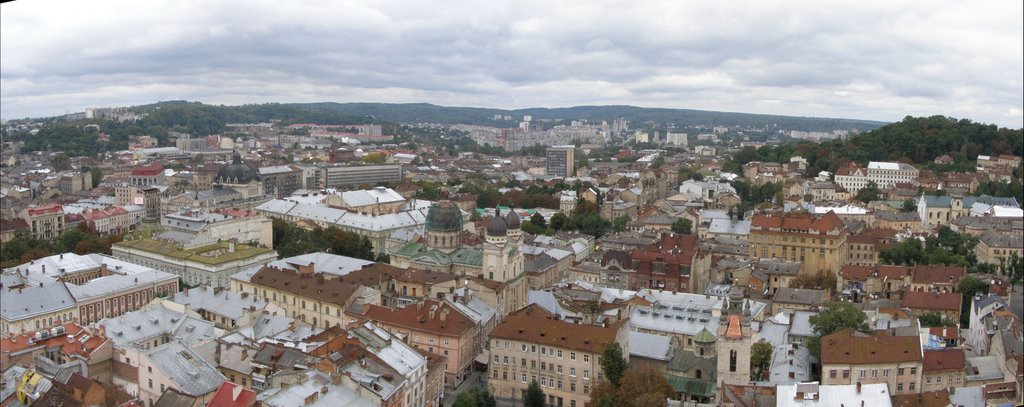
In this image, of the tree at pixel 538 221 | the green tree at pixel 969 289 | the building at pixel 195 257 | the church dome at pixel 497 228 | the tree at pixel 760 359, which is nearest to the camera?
the tree at pixel 760 359

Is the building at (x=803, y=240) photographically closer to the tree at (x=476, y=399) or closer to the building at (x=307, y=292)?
the building at (x=307, y=292)

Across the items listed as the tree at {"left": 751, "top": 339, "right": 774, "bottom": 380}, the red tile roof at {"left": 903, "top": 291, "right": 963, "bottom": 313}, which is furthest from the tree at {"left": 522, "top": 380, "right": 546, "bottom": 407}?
the red tile roof at {"left": 903, "top": 291, "right": 963, "bottom": 313}

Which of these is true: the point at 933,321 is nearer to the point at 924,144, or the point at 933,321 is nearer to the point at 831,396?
the point at 831,396

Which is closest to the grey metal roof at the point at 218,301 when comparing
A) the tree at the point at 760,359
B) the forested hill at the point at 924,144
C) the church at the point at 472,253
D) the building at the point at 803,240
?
the church at the point at 472,253

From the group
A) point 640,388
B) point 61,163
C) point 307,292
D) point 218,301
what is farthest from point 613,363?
point 61,163

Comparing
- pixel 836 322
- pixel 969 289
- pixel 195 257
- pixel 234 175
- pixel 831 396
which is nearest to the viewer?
pixel 831 396

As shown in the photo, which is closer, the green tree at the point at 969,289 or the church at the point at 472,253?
the church at the point at 472,253
